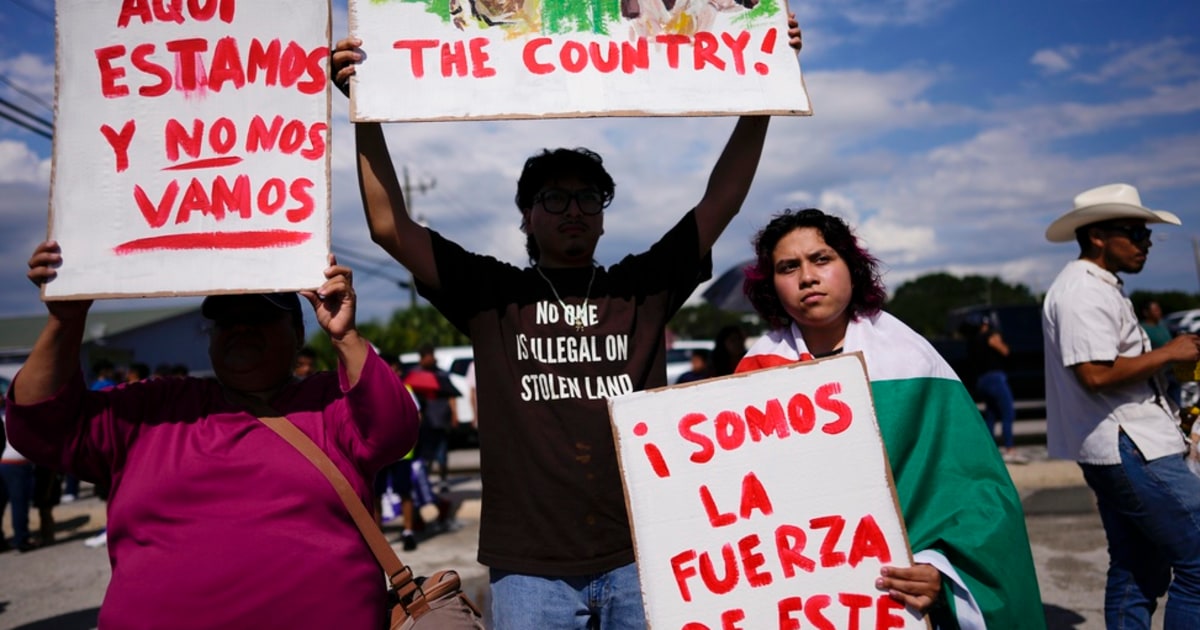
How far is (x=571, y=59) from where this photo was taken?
2135 millimetres

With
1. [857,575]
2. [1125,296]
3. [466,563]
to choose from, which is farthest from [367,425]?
[466,563]

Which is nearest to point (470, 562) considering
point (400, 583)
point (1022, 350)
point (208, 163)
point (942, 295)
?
point (400, 583)

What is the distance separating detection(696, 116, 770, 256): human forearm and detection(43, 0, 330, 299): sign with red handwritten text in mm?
1076

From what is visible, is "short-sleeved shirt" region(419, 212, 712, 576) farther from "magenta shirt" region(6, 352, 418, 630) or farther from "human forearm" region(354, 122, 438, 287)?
"magenta shirt" region(6, 352, 418, 630)

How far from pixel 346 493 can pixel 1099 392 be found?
274 cm

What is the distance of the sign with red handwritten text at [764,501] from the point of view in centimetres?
175

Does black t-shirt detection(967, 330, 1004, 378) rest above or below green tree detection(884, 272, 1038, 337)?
below

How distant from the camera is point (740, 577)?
5.74ft

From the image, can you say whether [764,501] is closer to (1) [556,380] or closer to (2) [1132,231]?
(1) [556,380]

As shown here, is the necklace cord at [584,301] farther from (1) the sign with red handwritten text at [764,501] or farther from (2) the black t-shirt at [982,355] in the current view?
(2) the black t-shirt at [982,355]

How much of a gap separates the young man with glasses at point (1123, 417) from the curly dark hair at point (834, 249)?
1.41 meters

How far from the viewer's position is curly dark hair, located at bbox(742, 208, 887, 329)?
2.19 metres

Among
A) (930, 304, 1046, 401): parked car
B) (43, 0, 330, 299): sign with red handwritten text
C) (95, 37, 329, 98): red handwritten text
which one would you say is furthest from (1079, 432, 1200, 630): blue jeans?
(930, 304, 1046, 401): parked car

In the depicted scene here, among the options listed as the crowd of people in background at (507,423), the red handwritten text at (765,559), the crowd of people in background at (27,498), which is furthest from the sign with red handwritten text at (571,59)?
the crowd of people in background at (27,498)
